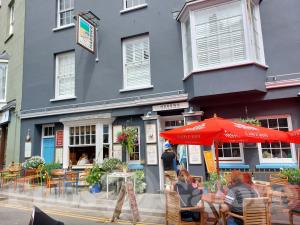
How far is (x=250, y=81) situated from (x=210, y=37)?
2.38 meters

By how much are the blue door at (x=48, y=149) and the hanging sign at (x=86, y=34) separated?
17.6 ft

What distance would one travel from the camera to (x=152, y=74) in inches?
461

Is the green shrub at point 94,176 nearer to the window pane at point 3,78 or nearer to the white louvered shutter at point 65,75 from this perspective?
the white louvered shutter at point 65,75

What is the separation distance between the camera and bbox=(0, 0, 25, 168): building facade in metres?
15.1

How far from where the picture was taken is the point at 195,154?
10.1m

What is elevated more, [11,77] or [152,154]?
[11,77]

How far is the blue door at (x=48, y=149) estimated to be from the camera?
13781 millimetres

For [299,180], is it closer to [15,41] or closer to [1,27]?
[15,41]

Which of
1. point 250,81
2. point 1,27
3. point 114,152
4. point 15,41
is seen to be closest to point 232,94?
point 250,81

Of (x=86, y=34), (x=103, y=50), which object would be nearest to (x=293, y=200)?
(x=103, y=50)

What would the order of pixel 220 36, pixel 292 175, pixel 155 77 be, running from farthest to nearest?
1. pixel 155 77
2. pixel 220 36
3. pixel 292 175

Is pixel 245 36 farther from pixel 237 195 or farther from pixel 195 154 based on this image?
pixel 237 195

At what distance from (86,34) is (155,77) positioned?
392 centimetres

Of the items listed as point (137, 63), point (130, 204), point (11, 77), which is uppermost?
point (11, 77)
